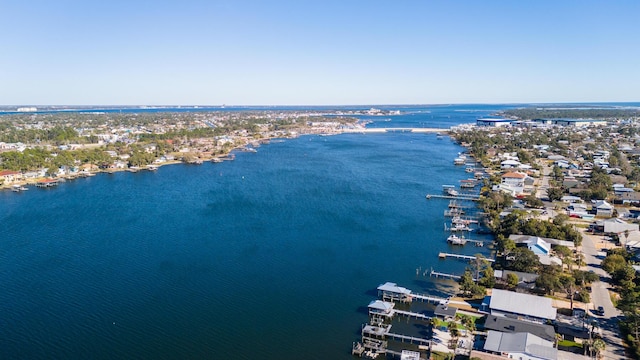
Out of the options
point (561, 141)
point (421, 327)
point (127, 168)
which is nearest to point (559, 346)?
point (421, 327)

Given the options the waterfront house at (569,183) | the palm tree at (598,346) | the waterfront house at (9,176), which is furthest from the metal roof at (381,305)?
the waterfront house at (9,176)

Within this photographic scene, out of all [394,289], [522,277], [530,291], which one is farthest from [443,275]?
[530,291]

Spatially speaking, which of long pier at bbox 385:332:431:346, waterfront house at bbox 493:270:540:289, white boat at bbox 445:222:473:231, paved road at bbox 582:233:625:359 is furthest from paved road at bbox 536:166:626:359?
white boat at bbox 445:222:473:231

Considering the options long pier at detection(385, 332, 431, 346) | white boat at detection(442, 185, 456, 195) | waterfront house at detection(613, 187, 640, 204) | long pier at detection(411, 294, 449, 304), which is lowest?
long pier at detection(385, 332, 431, 346)

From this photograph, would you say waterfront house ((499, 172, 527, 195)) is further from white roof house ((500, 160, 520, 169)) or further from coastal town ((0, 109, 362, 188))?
coastal town ((0, 109, 362, 188))

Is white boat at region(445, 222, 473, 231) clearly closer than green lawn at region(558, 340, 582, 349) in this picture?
No

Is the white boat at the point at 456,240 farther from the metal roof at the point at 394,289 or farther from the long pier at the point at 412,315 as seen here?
the long pier at the point at 412,315
